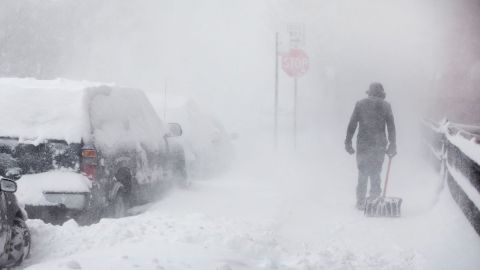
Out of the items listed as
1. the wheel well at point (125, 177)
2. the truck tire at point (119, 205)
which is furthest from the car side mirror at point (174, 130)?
the truck tire at point (119, 205)

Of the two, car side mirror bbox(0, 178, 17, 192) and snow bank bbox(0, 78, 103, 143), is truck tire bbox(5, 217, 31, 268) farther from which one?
snow bank bbox(0, 78, 103, 143)

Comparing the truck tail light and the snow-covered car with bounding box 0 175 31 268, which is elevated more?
the truck tail light

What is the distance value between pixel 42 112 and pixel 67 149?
0.54 m

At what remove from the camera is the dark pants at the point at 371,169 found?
34.4 ft

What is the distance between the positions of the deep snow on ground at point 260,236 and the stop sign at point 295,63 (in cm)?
543

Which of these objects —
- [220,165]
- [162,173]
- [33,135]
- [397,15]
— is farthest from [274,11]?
[33,135]

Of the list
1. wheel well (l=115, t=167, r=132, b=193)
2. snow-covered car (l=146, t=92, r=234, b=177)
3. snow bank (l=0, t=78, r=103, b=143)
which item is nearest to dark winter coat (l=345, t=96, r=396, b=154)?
snow-covered car (l=146, t=92, r=234, b=177)

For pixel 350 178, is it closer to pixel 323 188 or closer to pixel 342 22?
pixel 323 188

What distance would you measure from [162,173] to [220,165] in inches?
191

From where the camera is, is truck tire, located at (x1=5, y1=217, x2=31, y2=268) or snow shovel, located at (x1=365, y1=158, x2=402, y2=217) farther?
snow shovel, located at (x1=365, y1=158, x2=402, y2=217)

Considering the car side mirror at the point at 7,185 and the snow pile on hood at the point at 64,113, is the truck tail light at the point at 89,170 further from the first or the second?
the car side mirror at the point at 7,185

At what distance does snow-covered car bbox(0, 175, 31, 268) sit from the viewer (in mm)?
5229

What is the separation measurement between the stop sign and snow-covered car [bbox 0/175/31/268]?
37.3 ft

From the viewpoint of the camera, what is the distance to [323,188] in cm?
1345
